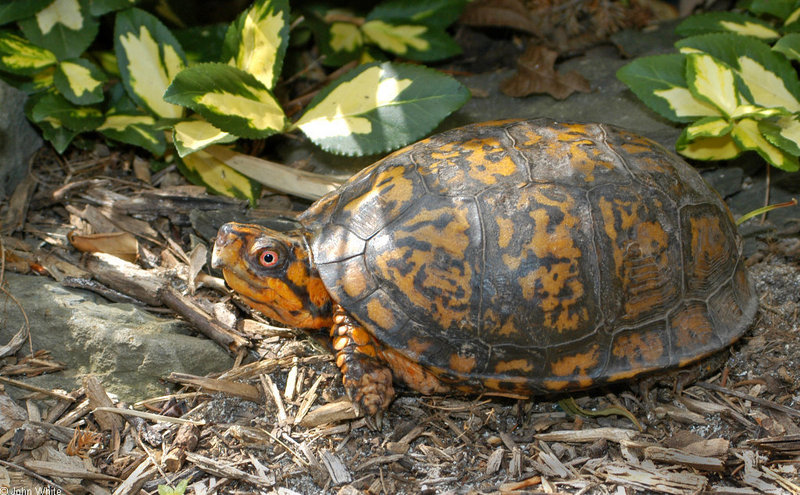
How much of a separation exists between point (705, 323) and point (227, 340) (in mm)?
2145

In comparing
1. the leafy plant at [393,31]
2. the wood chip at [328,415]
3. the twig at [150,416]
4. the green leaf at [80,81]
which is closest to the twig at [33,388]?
the twig at [150,416]

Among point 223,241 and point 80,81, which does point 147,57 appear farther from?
point 223,241

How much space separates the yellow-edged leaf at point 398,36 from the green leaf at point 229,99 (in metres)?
1.08

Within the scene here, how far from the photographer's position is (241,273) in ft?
9.37

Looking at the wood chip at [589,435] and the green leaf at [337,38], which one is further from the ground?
the green leaf at [337,38]

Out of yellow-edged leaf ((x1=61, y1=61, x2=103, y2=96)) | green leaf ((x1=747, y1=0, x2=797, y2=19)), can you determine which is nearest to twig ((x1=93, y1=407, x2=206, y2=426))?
yellow-edged leaf ((x1=61, y1=61, x2=103, y2=96))

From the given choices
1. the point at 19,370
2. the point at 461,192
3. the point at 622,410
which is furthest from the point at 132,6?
the point at 622,410

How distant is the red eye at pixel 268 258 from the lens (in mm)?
2840

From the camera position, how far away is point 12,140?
394cm

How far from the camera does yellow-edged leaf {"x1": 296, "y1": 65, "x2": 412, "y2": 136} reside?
365 cm

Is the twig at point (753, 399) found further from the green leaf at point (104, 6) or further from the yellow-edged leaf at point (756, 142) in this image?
the green leaf at point (104, 6)

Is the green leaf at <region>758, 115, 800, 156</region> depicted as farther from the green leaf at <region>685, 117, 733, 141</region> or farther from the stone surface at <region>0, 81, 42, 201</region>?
the stone surface at <region>0, 81, 42, 201</region>

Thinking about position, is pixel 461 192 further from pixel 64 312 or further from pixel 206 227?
pixel 64 312

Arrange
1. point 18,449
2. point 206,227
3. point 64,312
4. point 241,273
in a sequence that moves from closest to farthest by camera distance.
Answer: point 18,449, point 241,273, point 64,312, point 206,227
